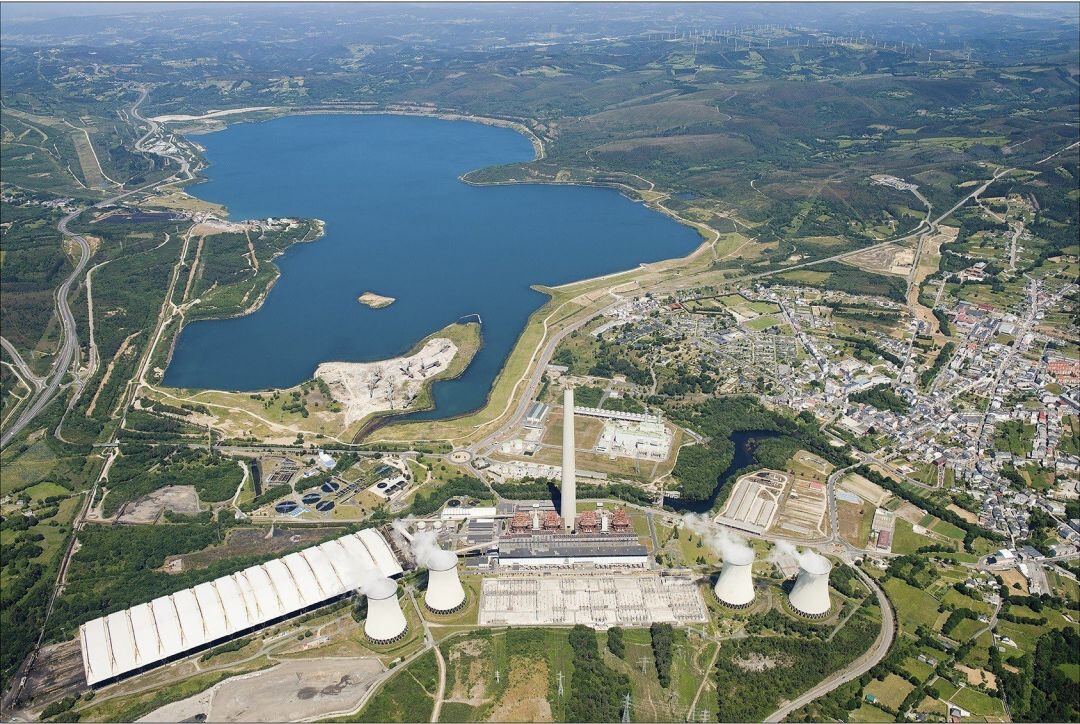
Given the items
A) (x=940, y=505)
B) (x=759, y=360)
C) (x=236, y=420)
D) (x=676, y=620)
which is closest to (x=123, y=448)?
(x=236, y=420)

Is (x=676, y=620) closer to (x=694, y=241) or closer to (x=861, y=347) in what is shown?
(x=861, y=347)

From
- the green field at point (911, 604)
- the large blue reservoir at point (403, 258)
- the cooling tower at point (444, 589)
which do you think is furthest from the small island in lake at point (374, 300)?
the green field at point (911, 604)

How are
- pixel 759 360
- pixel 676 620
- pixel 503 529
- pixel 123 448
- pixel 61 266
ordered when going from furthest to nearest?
1. pixel 61 266
2. pixel 759 360
3. pixel 123 448
4. pixel 503 529
5. pixel 676 620

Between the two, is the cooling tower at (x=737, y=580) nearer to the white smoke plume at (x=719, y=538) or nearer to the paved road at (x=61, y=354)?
the white smoke plume at (x=719, y=538)

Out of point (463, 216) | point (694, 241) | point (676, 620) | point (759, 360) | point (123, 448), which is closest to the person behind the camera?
point (676, 620)

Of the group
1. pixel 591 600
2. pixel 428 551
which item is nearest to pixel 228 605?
pixel 428 551
